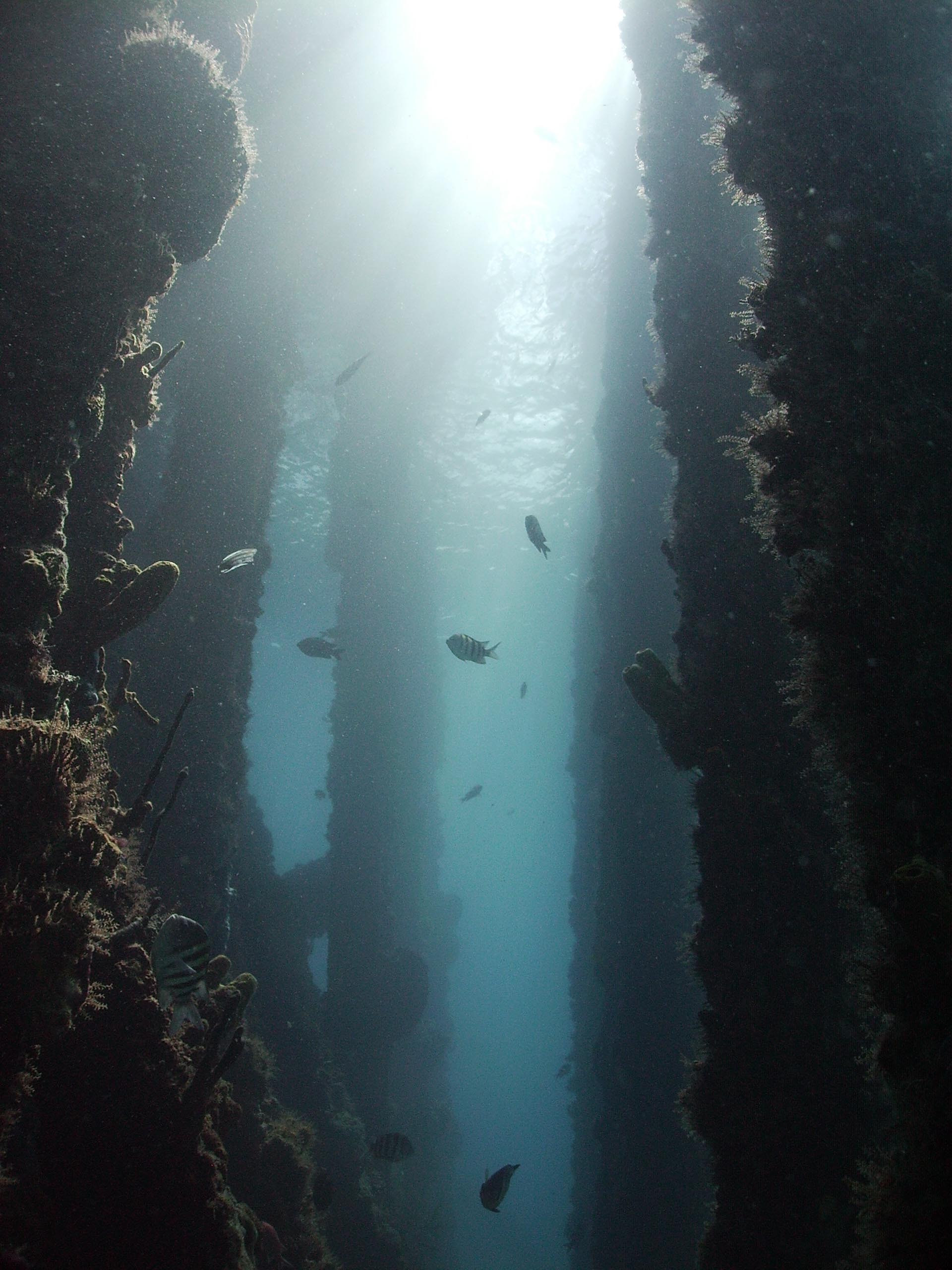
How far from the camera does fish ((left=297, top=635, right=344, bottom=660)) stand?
41.9ft

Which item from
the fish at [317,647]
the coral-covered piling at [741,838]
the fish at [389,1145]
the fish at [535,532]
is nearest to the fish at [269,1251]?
the fish at [389,1145]

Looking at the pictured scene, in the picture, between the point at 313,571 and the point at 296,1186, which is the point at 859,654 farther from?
the point at 313,571

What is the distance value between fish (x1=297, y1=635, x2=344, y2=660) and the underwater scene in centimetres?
146

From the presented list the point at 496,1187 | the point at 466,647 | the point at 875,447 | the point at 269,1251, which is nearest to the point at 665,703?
the point at 466,647

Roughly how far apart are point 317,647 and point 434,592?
34.6 ft

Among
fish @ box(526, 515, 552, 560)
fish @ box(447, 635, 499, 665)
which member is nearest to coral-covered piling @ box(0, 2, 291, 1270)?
fish @ box(447, 635, 499, 665)

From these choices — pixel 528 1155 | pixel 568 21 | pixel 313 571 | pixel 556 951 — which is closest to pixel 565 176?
pixel 568 21

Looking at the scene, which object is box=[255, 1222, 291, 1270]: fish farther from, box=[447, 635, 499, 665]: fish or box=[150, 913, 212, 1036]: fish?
box=[447, 635, 499, 665]: fish

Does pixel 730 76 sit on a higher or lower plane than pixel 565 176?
higher

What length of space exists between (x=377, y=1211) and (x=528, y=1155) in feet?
286

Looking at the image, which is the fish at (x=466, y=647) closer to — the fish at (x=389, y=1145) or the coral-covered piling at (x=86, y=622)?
the coral-covered piling at (x=86, y=622)

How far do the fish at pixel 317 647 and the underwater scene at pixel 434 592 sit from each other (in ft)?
4.78

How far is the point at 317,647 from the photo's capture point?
12961 millimetres

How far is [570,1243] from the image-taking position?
16234 millimetres
